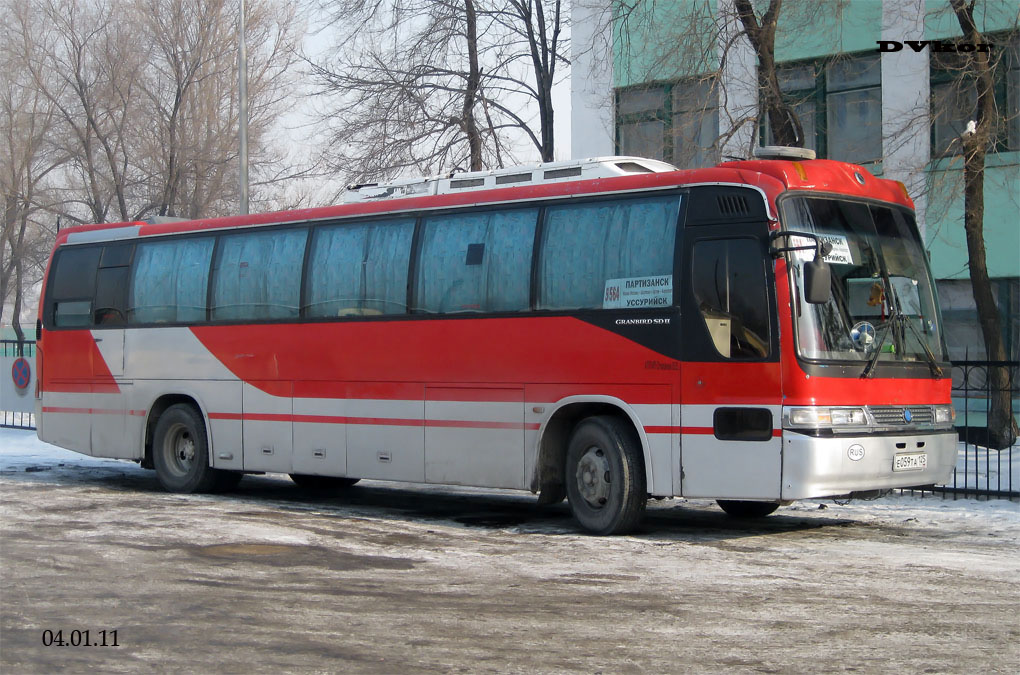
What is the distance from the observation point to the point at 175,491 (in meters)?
15.4

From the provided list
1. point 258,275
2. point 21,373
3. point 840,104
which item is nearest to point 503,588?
point 258,275

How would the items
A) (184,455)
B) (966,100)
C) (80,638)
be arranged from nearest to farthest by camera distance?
(80,638) → (184,455) → (966,100)

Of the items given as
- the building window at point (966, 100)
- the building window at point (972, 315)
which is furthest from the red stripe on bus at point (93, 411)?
the building window at point (972, 315)

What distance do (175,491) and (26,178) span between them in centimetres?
3254

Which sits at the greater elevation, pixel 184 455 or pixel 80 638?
pixel 184 455

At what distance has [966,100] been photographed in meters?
19.2

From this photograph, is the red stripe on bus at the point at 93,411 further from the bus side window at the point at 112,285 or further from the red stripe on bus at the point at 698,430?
the red stripe on bus at the point at 698,430

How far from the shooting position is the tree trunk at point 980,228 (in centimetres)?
1686

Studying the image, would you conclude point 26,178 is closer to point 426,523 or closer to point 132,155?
point 132,155

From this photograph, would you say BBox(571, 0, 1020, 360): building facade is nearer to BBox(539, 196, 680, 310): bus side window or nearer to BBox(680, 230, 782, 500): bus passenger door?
BBox(539, 196, 680, 310): bus side window

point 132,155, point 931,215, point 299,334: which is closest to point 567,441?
point 299,334

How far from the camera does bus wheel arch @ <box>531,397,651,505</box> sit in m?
11.6

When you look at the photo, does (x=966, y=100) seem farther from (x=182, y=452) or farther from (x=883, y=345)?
(x=182, y=452)

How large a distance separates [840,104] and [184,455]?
45.6 ft
